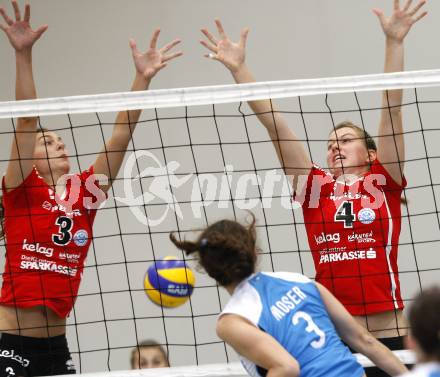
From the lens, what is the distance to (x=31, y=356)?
12.5 feet

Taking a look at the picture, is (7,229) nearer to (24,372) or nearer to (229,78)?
(24,372)

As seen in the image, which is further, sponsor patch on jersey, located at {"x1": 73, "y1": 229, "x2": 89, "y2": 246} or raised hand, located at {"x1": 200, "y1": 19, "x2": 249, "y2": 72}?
raised hand, located at {"x1": 200, "y1": 19, "x2": 249, "y2": 72}

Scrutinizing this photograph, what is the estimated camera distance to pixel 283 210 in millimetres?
6168

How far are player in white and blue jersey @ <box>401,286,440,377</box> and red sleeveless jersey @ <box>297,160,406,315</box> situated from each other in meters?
1.75

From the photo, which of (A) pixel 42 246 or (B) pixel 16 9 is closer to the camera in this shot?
(A) pixel 42 246

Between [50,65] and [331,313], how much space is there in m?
4.49

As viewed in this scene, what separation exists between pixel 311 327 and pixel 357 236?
125 cm

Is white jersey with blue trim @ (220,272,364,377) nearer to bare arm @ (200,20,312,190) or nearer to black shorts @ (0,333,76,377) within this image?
bare arm @ (200,20,312,190)

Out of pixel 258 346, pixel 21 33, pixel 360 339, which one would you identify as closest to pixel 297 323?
pixel 258 346

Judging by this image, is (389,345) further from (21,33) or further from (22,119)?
(21,33)

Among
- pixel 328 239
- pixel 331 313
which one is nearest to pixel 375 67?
pixel 328 239

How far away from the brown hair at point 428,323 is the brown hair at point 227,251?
78cm

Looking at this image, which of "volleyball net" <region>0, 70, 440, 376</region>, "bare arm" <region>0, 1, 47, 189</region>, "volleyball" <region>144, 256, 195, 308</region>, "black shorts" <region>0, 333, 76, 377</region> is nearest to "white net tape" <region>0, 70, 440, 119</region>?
"bare arm" <region>0, 1, 47, 189</region>

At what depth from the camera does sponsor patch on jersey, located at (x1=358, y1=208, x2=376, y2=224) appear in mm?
3832
